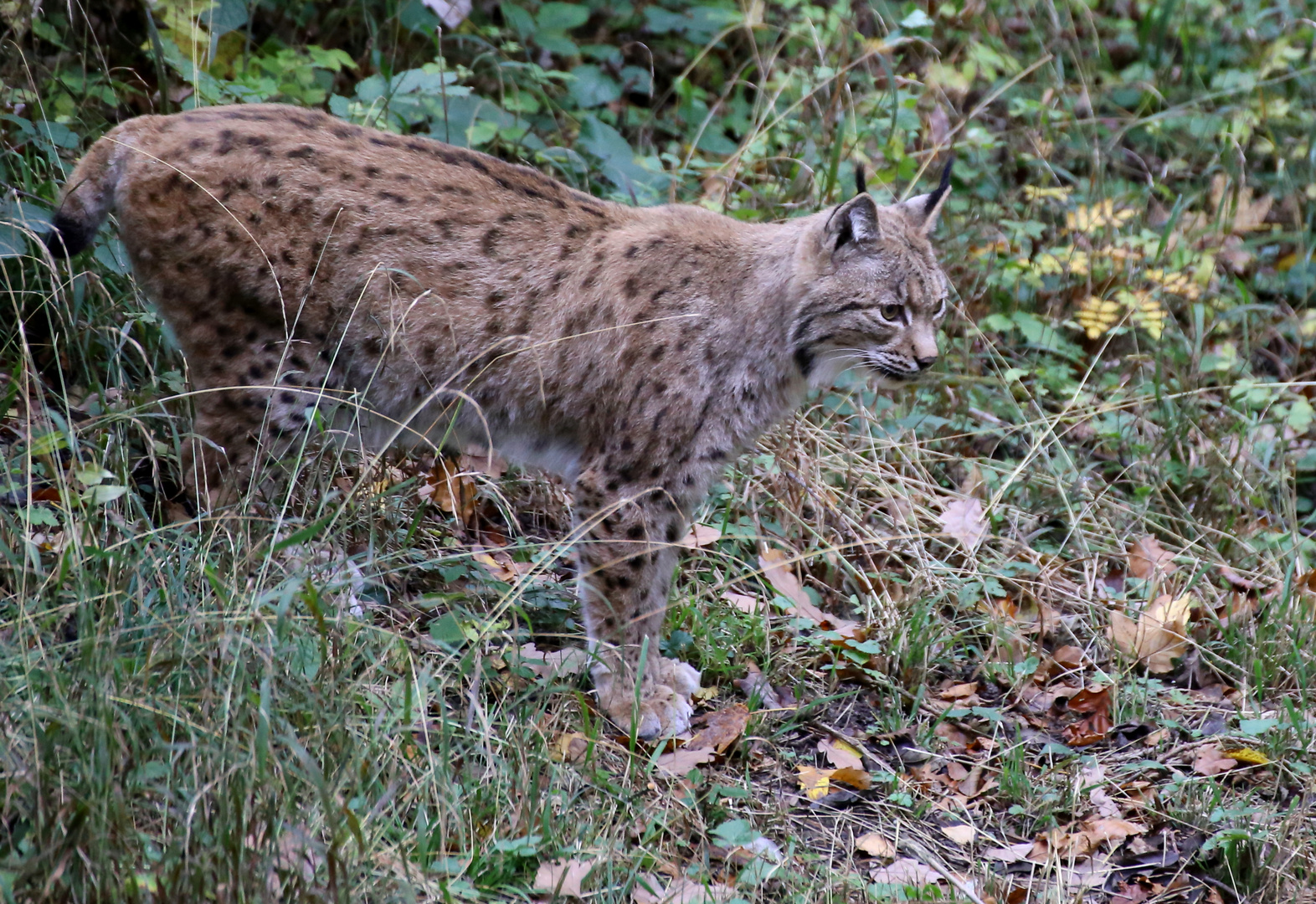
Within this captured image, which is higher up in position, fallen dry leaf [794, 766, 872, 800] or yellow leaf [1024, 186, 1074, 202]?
yellow leaf [1024, 186, 1074, 202]

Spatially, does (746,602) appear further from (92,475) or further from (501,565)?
(92,475)

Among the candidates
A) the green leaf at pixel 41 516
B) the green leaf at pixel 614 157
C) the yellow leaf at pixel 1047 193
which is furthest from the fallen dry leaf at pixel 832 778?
the yellow leaf at pixel 1047 193

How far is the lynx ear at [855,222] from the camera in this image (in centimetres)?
449

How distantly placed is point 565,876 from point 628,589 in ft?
4.69

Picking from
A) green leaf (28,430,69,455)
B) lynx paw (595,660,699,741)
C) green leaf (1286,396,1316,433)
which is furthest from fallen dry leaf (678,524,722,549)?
green leaf (1286,396,1316,433)

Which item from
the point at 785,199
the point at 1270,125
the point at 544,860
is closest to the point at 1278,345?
the point at 1270,125

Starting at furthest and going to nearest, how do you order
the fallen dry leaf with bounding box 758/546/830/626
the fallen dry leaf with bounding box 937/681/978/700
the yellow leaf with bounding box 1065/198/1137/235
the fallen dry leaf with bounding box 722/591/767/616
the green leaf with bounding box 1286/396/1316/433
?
the yellow leaf with bounding box 1065/198/1137/235
the green leaf with bounding box 1286/396/1316/433
the fallen dry leaf with bounding box 758/546/830/626
the fallen dry leaf with bounding box 722/591/767/616
the fallen dry leaf with bounding box 937/681/978/700

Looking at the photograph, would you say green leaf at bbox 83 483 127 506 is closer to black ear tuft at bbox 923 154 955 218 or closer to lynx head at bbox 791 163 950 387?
lynx head at bbox 791 163 950 387

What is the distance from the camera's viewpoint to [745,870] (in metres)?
3.54

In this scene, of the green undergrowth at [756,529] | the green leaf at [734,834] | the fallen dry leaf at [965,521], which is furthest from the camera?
the fallen dry leaf at [965,521]

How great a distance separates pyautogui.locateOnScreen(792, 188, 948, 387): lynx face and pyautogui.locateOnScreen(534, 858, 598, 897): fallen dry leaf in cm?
205

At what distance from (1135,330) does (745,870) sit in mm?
4265

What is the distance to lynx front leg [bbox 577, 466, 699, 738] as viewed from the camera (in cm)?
438

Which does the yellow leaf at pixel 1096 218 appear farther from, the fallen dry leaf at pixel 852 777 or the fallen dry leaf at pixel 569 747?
the fallen dry leaf at pixel 569 747
